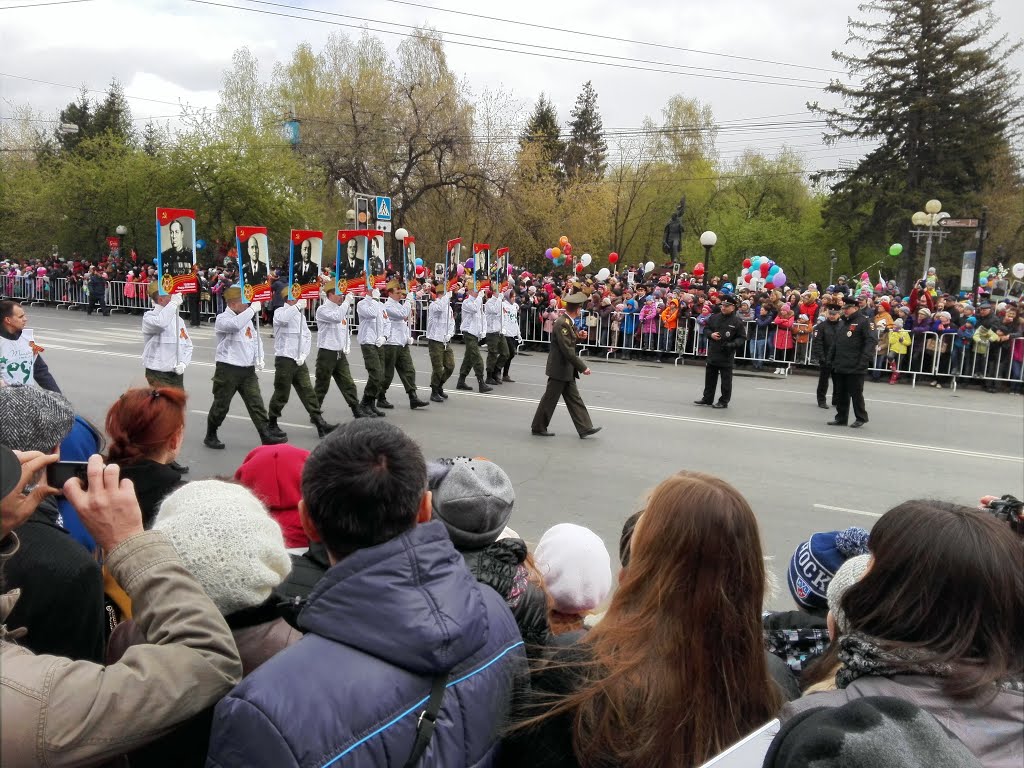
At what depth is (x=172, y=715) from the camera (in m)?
1.57

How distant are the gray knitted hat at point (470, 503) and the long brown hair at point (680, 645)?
61 cm

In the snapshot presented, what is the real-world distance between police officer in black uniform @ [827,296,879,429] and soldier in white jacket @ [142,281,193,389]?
882 cm

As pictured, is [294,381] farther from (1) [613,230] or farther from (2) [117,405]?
(1) [613,230]

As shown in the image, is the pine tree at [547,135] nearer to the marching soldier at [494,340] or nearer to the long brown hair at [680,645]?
the marching soldier at [494,340]

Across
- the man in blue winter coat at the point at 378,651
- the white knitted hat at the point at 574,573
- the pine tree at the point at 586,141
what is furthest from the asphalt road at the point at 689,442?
the pine tree at the point at 586,141

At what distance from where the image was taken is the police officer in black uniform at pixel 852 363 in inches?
472

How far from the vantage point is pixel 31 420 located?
2.19 m

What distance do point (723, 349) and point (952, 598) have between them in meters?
11.8

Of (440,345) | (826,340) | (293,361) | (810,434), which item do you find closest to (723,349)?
(826,340)

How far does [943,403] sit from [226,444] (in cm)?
1200

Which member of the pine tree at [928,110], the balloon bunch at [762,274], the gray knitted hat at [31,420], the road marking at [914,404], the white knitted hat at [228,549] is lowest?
the road marking at [914,404]

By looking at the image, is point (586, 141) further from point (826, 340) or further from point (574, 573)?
point (574, 573)

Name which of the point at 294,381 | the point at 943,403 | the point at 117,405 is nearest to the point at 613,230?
the point at 943,403

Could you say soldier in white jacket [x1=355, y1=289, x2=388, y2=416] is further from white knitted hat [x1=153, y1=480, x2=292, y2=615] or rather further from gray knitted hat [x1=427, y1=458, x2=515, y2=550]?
white knitted hat [x1=153, y1=480, x2=292, y2=615]
